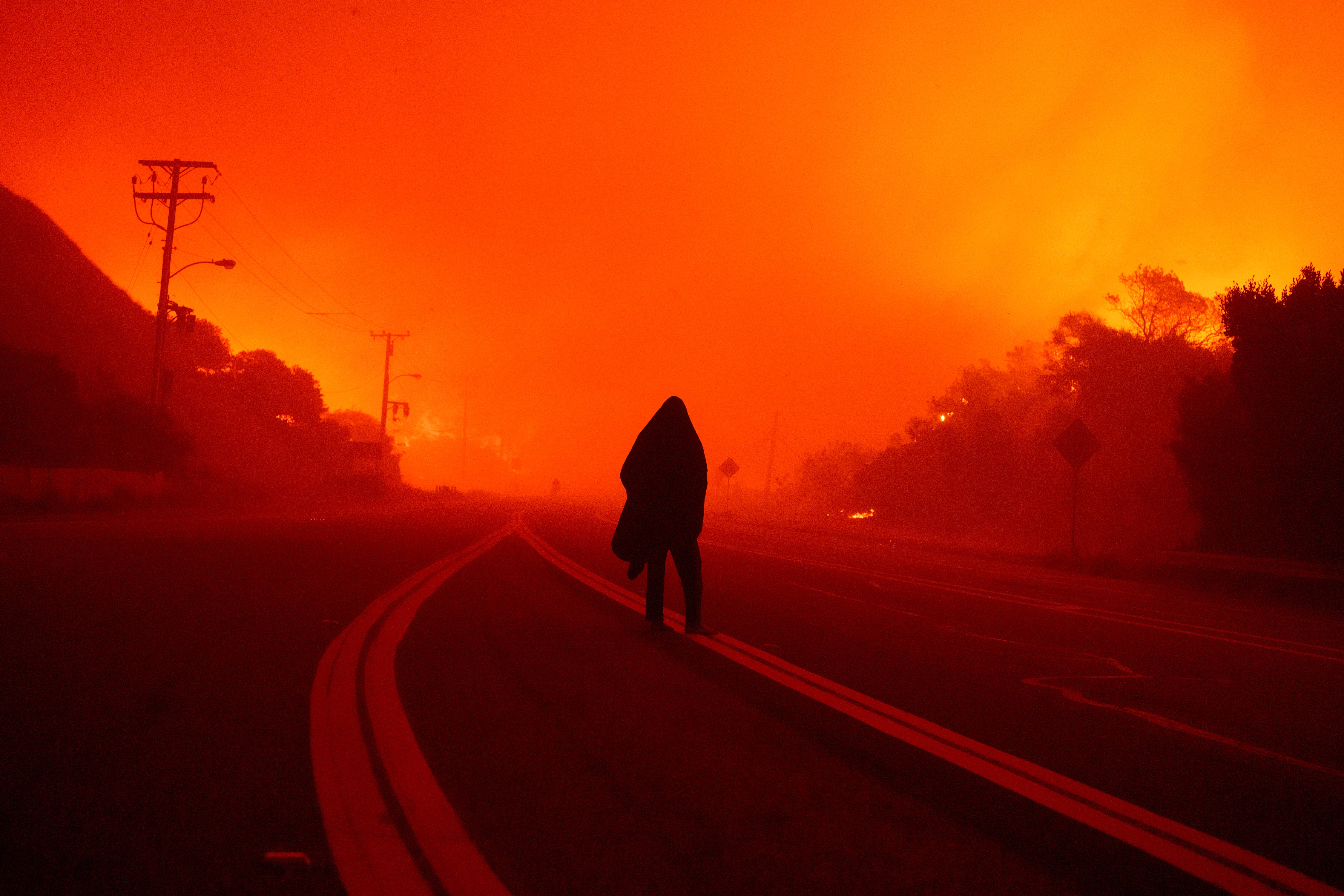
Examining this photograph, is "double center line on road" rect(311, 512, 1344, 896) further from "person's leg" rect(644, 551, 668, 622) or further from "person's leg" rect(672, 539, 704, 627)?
"person's leg" rect(644, 551, 668, 622)

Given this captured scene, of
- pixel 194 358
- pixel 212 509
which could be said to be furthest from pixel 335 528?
pixel 194 358

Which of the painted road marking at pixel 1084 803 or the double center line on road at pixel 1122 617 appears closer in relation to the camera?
the painted road marking at pixel 1084 803

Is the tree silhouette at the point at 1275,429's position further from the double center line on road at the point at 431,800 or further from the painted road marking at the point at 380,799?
the painted road marking at the point at 380,799

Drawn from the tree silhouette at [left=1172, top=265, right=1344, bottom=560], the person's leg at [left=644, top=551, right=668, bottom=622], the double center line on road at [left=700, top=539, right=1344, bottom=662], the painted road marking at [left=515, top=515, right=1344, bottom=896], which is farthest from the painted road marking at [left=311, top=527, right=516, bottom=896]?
the tree silhouette at [left=1172, top=265, right=1344, bottom=560]

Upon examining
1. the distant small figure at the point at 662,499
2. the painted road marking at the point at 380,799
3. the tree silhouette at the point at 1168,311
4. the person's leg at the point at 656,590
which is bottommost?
the painted road marking at the point at 380,799

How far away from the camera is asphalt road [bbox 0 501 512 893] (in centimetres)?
320

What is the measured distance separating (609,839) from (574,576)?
11.3 metres

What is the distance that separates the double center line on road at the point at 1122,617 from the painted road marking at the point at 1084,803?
5.92 meters

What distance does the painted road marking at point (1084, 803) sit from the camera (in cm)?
339

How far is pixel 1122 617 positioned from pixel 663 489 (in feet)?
22.7

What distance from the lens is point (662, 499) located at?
371 inches

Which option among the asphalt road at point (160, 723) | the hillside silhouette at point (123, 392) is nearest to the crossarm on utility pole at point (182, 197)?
the hillside silhouette at point (123, 392)

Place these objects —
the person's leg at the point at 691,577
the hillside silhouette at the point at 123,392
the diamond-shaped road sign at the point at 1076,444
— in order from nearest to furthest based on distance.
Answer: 1. the person's leg at the point at 691,577
2. the diamond-shaped road sign at the point at 1076,444
3. the hillside silhouette at the point at 123,392

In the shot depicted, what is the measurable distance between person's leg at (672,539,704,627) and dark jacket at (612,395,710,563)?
3.7 inches
